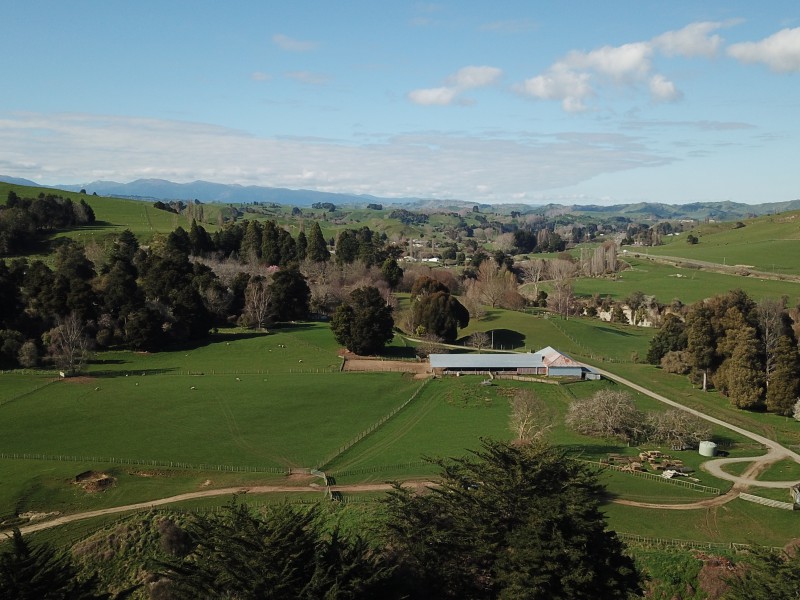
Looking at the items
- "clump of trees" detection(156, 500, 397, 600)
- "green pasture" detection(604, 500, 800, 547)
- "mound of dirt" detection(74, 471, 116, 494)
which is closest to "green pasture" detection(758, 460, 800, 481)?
"green pasture" detection(604, 500, 800, 547)

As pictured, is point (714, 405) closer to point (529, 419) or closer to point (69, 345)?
point (529, 419)

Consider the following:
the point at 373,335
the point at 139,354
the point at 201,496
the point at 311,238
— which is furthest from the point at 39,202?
the point at 201,496

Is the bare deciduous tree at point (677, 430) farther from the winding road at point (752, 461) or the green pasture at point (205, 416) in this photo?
the green pasture at point (205, 416)

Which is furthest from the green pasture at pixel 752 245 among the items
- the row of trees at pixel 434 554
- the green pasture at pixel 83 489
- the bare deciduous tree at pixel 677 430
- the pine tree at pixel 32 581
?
the pine tree at pixel 32 581

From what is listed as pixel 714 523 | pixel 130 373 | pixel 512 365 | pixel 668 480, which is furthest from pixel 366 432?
pixel 130 373

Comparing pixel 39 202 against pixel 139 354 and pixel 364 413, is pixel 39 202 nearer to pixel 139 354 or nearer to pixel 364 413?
pixel 139 354
